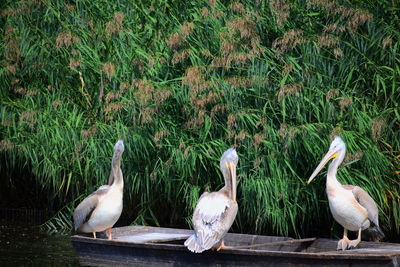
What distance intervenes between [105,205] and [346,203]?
2.25m

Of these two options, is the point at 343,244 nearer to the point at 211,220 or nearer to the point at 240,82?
the point at 211,220

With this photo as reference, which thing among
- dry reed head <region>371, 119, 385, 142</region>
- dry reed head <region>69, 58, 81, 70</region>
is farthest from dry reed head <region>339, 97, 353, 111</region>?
dry reed head <region>69, 58, 81, 70</region>

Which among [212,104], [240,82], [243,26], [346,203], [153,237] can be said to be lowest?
[153,237]

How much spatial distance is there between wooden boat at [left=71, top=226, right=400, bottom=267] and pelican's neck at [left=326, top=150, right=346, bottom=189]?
596 millimetres

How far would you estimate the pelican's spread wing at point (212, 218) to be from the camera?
6.90 meters

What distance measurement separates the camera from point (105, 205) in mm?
7781

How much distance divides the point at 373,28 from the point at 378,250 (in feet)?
8.22

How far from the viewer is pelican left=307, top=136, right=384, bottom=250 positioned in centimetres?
723

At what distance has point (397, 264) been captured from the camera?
659cm

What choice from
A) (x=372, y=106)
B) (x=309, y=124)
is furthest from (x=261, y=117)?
(x=372, y=106)

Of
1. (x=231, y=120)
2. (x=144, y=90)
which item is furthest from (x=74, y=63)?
(x=231, y=120)

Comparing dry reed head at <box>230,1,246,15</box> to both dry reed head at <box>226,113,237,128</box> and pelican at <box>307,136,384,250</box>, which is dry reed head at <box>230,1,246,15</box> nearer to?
dry reed head at <box>226,113,237,128</box>

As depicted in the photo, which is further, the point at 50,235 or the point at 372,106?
the point at 50,235

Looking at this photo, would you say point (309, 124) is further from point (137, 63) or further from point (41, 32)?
point (41, 32)
